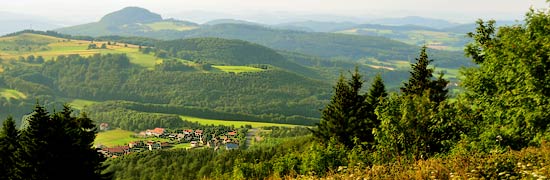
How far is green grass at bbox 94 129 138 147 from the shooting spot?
12938 centimetres

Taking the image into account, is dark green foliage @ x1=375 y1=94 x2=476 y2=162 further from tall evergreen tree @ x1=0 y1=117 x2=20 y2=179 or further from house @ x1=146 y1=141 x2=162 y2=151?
house @ x1=146 y1=141 x2=162 y2=151

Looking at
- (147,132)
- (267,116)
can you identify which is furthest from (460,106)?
(267,116)

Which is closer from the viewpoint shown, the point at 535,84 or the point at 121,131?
the point at 535,84

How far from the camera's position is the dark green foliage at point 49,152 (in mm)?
20969

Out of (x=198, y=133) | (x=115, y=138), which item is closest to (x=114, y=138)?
(x=115, y=138)

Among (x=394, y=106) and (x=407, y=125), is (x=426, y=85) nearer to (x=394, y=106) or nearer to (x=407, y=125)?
(x=394, y=106)

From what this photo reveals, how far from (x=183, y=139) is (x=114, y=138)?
78.8ft

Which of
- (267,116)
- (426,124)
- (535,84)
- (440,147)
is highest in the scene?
(535,84)

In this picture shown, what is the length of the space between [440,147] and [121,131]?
483ft

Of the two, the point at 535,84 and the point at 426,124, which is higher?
the point at 535,84

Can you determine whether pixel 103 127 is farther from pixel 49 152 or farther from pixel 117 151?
pixel 49 152

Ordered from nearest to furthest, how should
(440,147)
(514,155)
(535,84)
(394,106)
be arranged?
(514,155) < (535,84) < (440,147) < (394,106)

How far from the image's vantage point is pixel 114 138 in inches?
5418

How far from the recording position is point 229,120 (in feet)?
555
